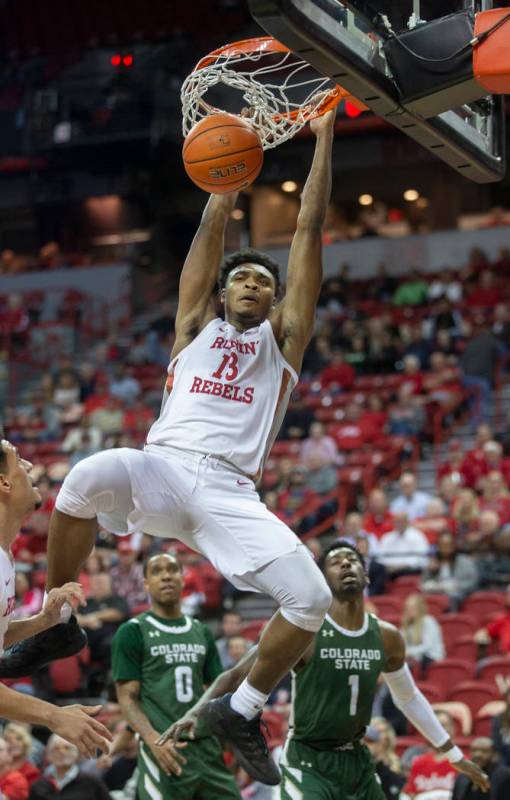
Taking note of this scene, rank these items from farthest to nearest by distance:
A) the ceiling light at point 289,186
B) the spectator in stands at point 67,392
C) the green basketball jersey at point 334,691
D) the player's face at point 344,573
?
the ceiling light at point 289,186, the spectator in stands at point 67,392, the player's face at point 344,573, the green basketball jersey at point 334,691

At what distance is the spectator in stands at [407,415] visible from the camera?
18.5 m

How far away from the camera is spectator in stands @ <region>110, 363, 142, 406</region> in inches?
865

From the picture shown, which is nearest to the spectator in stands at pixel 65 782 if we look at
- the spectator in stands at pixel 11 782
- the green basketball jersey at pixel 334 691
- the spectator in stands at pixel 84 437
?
the spectator in stands at pixel 11 782

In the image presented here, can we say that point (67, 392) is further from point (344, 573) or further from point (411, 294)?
point (344, 573)

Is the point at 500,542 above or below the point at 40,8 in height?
below

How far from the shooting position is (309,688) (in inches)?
307

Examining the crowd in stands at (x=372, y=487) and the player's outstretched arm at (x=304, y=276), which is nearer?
the player's outstretched arm at (x=304, y=276)

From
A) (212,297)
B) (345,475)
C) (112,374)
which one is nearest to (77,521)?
(212,297)

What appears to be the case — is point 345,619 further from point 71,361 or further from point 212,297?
point 71,361

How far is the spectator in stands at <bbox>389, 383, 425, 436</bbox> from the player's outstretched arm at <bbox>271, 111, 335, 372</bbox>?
11.9 m

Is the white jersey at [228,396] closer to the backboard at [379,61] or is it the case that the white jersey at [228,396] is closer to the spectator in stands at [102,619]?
the backboard at [379,61]

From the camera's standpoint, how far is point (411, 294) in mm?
23375

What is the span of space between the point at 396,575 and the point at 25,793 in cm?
541

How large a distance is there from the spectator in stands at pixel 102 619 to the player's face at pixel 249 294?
7.02 meters
